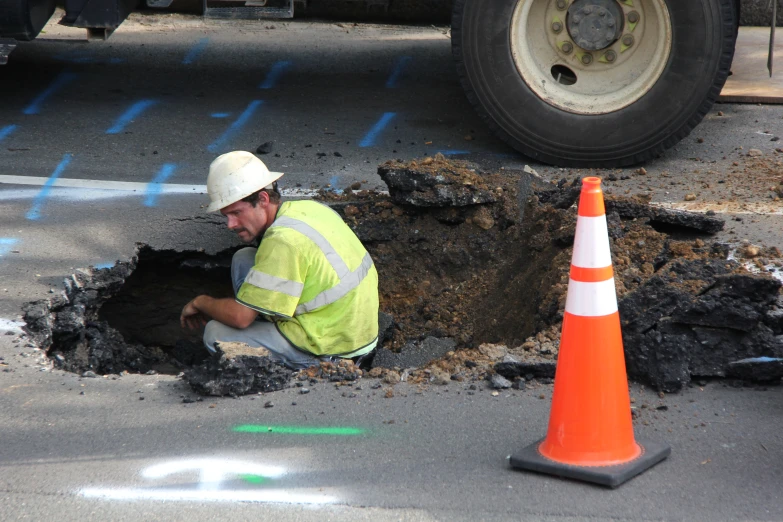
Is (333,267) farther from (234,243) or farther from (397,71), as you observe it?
(397,71)

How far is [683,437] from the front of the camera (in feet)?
10.2

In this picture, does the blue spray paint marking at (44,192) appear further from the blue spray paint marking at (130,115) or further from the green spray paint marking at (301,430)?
the green spray paint marking at (301,430)

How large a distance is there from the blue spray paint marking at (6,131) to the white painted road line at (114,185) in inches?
34.8

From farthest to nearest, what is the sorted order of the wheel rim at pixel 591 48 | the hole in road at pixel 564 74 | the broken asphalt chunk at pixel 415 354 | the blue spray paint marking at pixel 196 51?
the blue spray paint marking at pixel 196 51
the hole in road at pixel 564 74
the wheel rim at pixel 591 48
the broken asphalt chunk at pixel 415 354

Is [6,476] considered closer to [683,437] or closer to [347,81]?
[683,437]

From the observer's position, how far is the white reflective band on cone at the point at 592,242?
9.45 ft

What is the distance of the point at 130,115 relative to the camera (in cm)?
713

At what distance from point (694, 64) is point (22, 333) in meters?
4.19

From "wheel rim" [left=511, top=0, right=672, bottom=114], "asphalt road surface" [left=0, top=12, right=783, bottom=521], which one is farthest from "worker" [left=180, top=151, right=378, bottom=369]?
"wheel rim" [left=511, top=0, right=672, bottom=114]

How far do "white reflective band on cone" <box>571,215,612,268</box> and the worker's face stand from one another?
1.69 meters

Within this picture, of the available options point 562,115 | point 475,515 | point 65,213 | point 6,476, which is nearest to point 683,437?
point 475,515

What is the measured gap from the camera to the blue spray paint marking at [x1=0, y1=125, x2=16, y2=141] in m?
6.68

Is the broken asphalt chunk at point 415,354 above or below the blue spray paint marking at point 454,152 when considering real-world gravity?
below

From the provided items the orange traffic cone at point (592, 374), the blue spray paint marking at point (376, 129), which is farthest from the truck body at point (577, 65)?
Answer: the orange traffic cone at point (592, 374)
